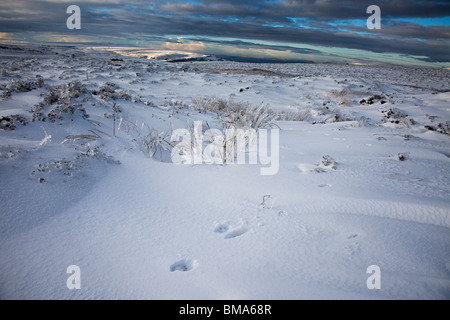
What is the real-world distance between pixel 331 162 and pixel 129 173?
7.01ft

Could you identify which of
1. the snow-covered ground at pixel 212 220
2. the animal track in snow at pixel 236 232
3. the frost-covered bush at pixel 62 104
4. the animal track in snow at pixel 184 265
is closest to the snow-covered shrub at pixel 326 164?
the snow-covered ground at pixel 212 220

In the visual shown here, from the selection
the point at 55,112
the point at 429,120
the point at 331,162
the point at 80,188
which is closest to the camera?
the point at 80,188

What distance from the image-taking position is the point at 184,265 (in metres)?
1.49

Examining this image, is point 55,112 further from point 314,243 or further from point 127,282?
point 314,243

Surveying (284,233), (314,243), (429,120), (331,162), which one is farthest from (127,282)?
(429,120)

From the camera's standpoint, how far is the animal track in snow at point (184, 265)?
1.46 m

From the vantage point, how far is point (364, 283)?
130 cm

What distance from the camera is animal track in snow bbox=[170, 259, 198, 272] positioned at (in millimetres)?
1458

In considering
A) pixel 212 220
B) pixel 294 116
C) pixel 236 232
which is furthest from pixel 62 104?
pixel 294 116

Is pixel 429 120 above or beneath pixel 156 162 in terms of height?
above

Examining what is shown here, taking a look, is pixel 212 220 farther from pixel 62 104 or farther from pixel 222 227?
pixel 62 104

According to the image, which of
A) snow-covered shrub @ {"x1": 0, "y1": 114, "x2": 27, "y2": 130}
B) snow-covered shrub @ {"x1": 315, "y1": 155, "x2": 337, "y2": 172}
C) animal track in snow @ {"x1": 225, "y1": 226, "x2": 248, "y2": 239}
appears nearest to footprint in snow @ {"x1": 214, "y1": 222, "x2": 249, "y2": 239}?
animal track in snow @ {"x1": 225, "y1": 226, "x2": 248, "y2": 239}

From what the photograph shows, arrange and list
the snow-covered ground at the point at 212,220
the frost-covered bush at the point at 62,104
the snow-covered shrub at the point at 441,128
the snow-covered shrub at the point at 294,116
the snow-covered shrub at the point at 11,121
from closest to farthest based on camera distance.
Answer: the snow-covered ground at the point at 212,220, the snow-covered shrub at the point at 11,121, the frost-covered bush at the point at 62,104, the snow-covered shrub at the point at 441,128, the snow-covered shrub at the point at 294,116

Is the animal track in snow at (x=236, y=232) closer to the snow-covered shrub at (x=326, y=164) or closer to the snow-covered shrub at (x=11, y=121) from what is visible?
the snow-covered shrub at (x=326, y=164)
